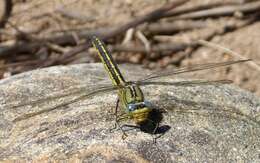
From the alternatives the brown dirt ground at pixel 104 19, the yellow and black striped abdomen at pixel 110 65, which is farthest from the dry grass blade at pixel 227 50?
the yellow and black striped abdomen at pixel 110 65

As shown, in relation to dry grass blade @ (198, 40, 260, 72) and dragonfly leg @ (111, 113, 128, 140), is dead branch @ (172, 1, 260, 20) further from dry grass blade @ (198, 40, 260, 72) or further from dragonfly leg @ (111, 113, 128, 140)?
dragonfly leg @ (111, 113, 128, 140)

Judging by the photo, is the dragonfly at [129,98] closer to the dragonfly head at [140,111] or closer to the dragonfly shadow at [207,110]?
the dragonfly head at [140,111]

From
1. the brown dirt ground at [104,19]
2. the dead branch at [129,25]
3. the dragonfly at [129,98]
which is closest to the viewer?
the dragonfly at [129,98]

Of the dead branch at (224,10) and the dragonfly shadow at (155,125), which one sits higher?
the dragonfly shadow at (155,125)

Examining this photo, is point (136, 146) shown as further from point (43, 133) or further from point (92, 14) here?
point (92, 14)

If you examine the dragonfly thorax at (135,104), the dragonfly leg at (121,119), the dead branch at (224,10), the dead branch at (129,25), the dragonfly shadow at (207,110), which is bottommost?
the dead branch at (224,10)

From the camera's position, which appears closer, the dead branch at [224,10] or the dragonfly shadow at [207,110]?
the dragonfly shadow at [207,110]

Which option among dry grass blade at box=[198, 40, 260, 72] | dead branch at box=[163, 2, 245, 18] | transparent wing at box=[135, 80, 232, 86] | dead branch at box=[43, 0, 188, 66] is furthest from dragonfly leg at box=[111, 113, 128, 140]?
dead branch at box=[163, 2, 245, 18]
